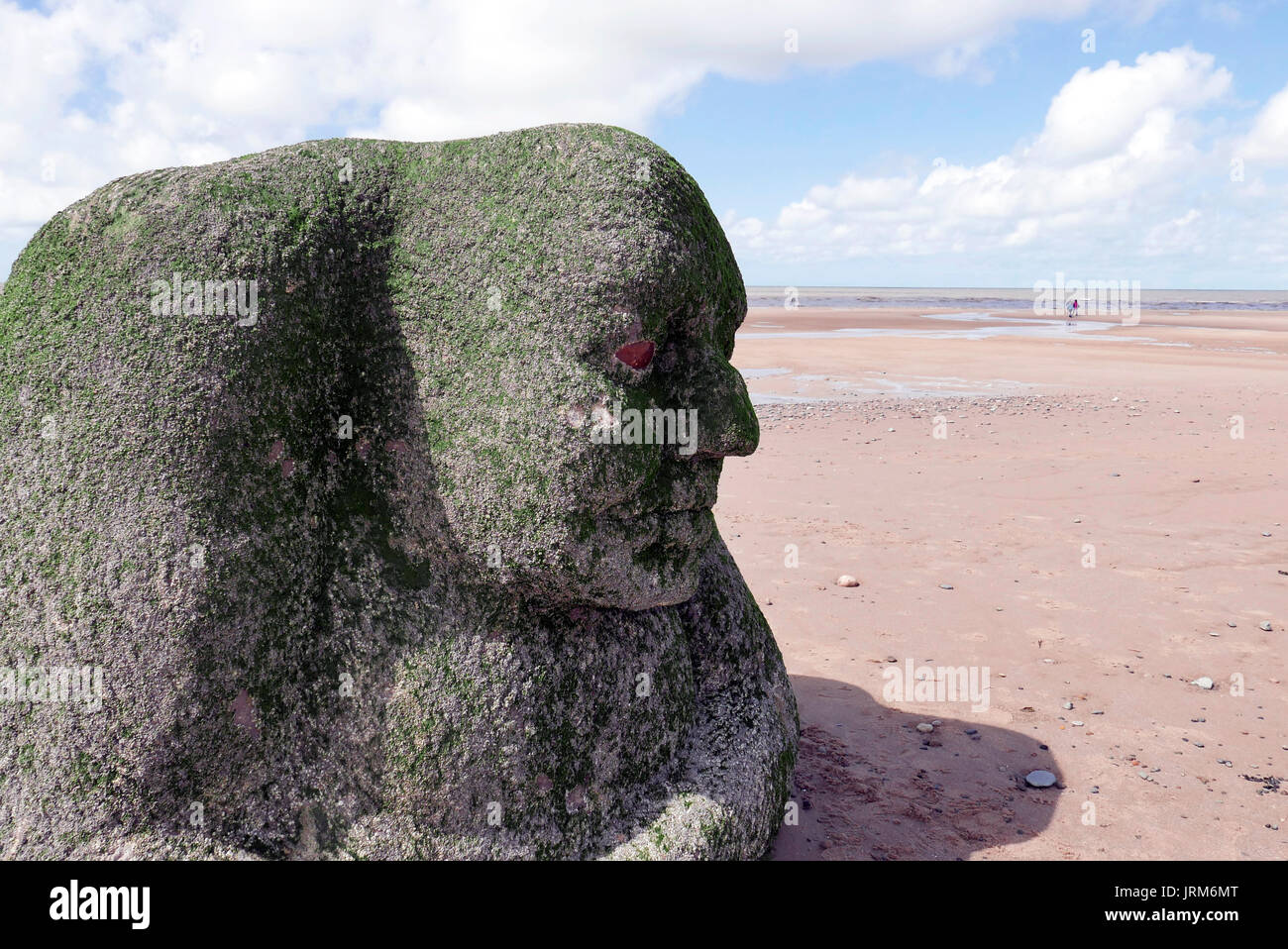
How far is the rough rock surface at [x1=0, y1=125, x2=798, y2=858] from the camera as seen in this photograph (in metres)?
3.17

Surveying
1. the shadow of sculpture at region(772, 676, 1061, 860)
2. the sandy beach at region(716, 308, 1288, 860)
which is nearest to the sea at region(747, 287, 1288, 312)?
the sandy beach at region(716, 308, 1288, 860)

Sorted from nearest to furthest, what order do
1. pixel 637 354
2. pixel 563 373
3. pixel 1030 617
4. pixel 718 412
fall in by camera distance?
1. pixel 563 373
2. pixel 637 354
3. pixel 718 412
4. pixel 1030 617

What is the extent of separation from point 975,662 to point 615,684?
420 centimetres

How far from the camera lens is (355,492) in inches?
141

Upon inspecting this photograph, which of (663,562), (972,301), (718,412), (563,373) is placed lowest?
(663,562)

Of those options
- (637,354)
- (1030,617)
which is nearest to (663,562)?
(637,354)

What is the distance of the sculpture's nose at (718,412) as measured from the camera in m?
3.68

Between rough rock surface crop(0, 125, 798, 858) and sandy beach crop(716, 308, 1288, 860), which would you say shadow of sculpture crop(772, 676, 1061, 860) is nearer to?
sandy beach crop(716, 308, 1288, 860)

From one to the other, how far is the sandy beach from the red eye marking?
260 cm

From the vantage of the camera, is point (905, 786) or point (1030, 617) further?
point (1030, 617)

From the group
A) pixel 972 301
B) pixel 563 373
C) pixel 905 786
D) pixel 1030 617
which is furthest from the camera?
pixel 972 301

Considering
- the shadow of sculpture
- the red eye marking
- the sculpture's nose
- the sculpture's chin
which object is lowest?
the shadow of sculpture

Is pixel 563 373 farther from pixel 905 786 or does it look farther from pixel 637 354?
pixel 905 786

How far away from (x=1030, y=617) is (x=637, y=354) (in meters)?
5.72
